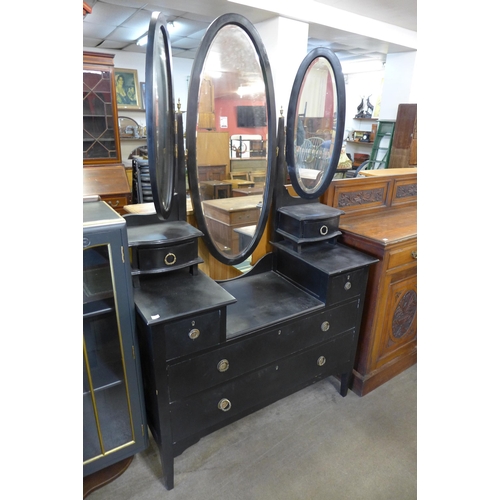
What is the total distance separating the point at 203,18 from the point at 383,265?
3.10 metres

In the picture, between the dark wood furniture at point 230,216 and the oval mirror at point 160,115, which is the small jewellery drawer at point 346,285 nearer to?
the dark wood furniture at point 230,216

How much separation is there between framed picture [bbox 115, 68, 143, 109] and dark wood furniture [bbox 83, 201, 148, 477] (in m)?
5.19

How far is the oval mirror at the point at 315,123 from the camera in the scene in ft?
5.42

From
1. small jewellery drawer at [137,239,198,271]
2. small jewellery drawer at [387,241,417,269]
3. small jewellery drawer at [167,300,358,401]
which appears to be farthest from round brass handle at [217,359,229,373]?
small jewellery drawer at [387,241,417,269]

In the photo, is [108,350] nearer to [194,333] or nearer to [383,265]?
[194,333]

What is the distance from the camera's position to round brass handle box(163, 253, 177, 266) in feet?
4.42

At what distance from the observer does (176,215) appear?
1.50 m

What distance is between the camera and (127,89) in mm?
5840

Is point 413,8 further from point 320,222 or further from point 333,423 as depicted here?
point 333,423

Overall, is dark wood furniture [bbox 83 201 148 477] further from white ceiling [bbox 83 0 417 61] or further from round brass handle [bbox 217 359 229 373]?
white ceiling [bbox 83 0 417 61]

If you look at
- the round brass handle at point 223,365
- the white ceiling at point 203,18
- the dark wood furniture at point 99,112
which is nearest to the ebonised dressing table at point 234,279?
the round brass handle at point 223,365

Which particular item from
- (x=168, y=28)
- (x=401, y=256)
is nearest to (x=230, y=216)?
(x=401, y=256)
